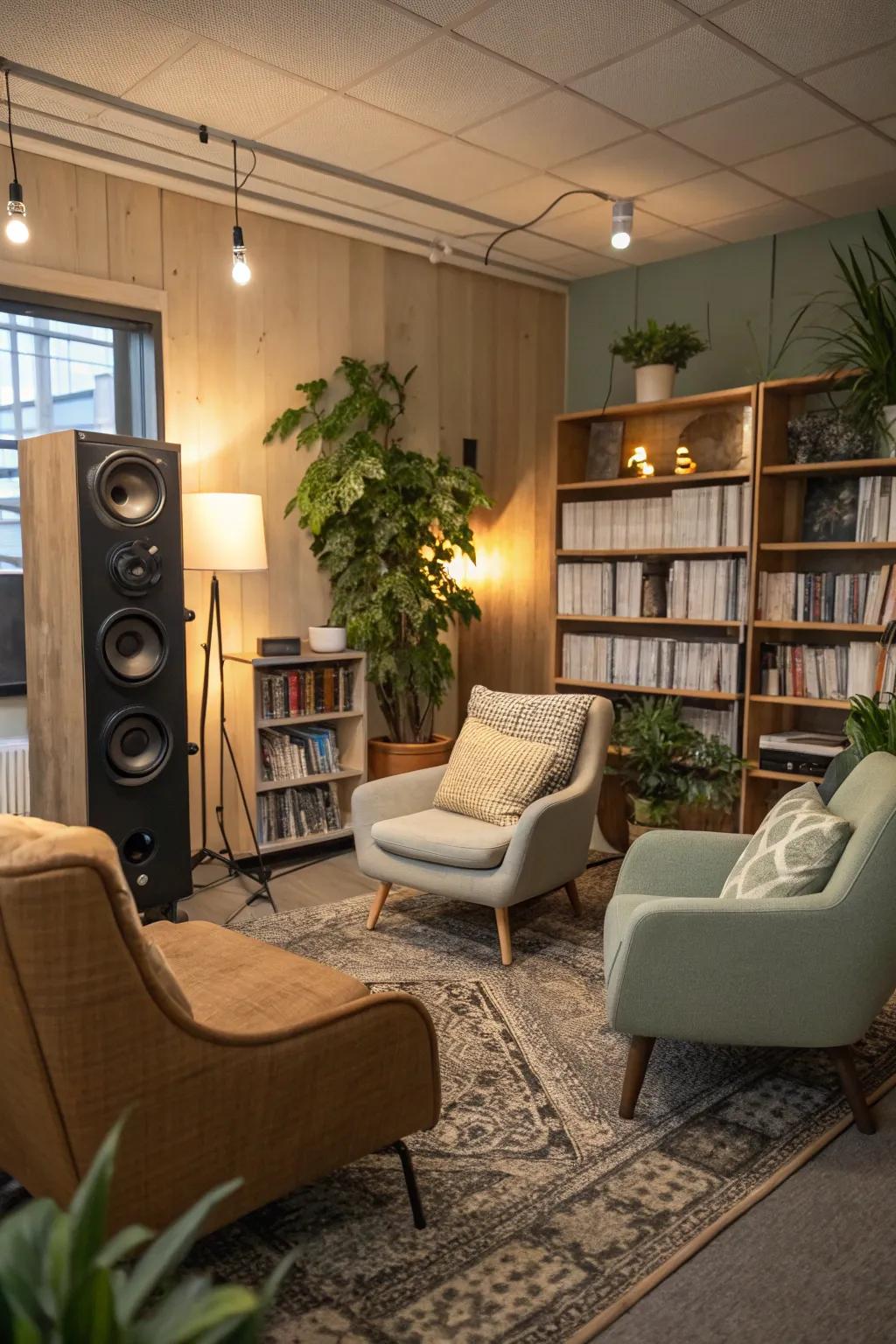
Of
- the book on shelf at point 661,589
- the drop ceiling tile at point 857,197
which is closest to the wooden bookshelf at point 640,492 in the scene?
the book on shelf at point 661,589

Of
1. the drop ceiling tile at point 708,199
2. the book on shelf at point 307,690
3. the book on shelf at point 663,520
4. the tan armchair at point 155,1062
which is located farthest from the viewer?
the book on shelf at point 663,520

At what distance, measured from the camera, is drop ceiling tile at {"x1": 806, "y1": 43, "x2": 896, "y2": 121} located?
10.1 ft

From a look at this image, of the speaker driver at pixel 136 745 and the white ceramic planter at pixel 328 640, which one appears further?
the white ceramic planter at pixel 328 640

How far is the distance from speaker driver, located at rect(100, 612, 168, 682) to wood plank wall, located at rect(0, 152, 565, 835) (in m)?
0.80

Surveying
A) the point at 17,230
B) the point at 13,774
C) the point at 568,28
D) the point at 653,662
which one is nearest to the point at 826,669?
the point at 653,662

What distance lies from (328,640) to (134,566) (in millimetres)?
1213

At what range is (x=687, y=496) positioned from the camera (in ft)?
15.4

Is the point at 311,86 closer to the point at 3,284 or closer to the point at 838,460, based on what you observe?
the point at 3,284

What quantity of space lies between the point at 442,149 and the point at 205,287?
113 centimetres

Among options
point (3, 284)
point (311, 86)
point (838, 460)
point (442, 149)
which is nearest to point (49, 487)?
point (3, 284)

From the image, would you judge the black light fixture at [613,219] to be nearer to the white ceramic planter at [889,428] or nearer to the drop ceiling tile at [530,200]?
the drop ceiling tile at [530,200]

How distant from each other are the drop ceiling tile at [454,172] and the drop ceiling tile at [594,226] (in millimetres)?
482

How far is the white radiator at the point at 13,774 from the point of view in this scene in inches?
148

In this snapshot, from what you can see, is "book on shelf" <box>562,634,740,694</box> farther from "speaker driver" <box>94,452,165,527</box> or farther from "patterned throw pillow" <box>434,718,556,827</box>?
"speaker driver" <box>94,452,165,527</box>
